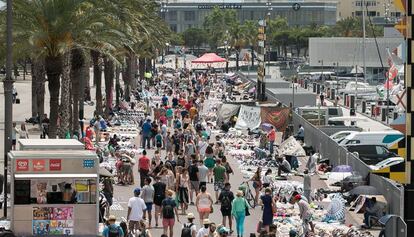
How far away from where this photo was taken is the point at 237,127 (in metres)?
51.5

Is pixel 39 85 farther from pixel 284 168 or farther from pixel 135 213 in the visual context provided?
pixel 135 213

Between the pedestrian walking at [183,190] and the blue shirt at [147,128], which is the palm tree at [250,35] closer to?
the blue shirt at [147,128]

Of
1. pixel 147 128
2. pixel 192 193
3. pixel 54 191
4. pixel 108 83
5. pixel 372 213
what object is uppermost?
pixel 108 83

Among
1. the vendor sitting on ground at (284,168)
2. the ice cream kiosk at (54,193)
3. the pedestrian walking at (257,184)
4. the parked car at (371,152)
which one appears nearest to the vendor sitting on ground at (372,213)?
the pedestrian walking at (257,184)

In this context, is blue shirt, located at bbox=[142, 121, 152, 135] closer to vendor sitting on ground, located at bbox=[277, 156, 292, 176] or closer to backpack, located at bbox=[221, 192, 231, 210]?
vendor sitting on ground, located at bbox=[277, 156, 292, 176]

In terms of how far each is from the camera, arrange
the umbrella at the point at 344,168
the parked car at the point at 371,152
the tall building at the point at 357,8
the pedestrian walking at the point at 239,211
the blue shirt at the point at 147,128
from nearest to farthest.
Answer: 1. the pedestrian walking at the point at 239,211
2. the umbrella at the point at 344,168
3. the parked car at the point at 371,152
4. the blue shirt at the point at 147,128
5. the tall building at the point at 357,8

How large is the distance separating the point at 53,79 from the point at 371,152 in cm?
1141

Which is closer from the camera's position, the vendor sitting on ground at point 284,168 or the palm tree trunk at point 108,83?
the vendor sitting on ground at point 284,168

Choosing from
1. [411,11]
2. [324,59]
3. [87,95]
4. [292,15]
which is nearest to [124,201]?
[411,11]

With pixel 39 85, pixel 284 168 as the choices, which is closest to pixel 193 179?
pixel 284 168

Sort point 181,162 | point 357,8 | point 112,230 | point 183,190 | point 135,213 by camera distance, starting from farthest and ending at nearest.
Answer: point 357,8 → point 181,162 → point 183,190 → point 135,213 → point 112,230

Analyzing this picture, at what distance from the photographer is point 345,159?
35406 mm

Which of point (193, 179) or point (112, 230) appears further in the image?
point (193, 179)

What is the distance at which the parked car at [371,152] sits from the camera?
38.3 metres
